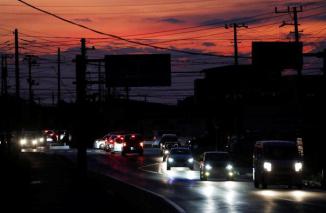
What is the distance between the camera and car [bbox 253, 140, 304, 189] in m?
36.7

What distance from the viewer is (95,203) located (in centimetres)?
2641

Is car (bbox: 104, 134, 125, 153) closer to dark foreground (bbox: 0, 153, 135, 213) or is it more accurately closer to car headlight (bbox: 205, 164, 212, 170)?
dark foreground (bbox: 0, 153, 135, 213)

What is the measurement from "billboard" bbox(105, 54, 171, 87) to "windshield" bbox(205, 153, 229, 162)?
15.3m

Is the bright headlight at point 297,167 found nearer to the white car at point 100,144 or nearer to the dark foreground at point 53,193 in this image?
the dark foreground at point 53,193

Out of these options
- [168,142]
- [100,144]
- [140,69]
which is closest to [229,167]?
[140,69]

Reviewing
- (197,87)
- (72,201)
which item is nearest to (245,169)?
(72,201)

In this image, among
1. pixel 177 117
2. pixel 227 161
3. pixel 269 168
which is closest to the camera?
pixel 269 168

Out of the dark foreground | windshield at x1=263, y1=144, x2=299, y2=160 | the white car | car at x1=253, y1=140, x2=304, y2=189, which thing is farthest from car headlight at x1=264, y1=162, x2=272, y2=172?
the white car

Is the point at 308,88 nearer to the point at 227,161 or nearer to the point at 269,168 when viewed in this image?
the point at 227,161

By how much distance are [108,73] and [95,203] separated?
35.7 m

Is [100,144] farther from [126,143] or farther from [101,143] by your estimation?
[126,143]

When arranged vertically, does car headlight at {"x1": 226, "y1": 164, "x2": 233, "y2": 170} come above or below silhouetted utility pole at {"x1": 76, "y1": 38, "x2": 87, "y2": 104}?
below

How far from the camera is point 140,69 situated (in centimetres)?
6091

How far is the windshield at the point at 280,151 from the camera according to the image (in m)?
37.3
